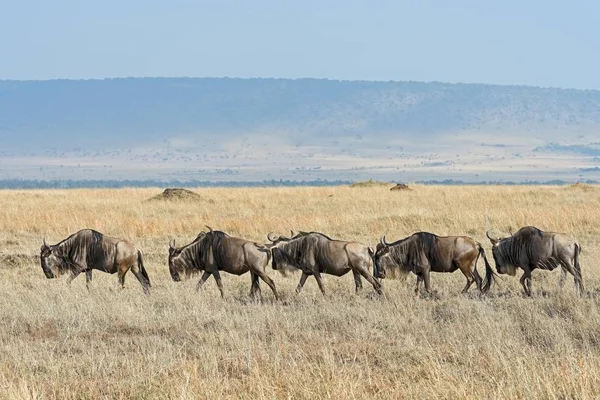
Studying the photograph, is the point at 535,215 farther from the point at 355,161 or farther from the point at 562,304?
the point at 355,161

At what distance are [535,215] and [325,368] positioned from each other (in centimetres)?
1457

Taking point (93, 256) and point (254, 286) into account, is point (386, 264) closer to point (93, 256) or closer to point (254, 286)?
point (254, 286)

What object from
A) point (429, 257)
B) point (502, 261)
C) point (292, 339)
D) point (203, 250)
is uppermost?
point (203, 250)

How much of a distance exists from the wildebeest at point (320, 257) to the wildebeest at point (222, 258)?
23 centimetres

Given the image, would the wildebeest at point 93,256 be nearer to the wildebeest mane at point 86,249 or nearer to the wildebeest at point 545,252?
the wildebeest mane at point 86,249

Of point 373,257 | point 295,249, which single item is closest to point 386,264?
point 373,257

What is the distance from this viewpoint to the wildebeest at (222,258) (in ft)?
36.5

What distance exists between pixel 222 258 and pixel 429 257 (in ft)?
8.02

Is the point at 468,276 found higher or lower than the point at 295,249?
lower

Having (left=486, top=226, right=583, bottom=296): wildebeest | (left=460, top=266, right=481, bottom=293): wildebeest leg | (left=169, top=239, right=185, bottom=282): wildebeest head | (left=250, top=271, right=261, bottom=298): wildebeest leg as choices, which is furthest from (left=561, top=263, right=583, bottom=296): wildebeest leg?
(left=169, top=239, right=185, bottom=282): wildebeest head

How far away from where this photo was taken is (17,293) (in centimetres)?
1164

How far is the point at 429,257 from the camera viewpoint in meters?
11.3

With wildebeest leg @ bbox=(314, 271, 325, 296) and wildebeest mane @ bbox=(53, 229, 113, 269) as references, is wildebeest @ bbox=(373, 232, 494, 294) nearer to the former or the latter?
wildebeest leg @ bbox=(314, 271, 325, 296)

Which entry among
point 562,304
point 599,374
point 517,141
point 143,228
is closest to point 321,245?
point 562,304
